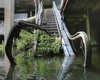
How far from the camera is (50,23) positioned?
18969mm

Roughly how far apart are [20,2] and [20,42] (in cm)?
1492

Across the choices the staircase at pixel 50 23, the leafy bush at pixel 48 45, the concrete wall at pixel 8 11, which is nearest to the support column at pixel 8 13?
the concrete wall at pixel 8 11

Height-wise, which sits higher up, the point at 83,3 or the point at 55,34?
the point at 83,3

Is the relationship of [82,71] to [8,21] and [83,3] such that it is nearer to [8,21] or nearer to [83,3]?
[83,3]

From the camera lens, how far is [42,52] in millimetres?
15055

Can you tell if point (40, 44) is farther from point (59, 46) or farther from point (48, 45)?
point (59, 46)

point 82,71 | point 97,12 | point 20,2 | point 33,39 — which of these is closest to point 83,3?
point 97,12

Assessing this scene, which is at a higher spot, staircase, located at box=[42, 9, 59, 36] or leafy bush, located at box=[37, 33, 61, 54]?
staircase, located at box=[42, 9, 59, 36]

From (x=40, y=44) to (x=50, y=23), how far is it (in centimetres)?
371

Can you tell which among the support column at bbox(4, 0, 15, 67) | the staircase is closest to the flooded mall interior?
the staircase

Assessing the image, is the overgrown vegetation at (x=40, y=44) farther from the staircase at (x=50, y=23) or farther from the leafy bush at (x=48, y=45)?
the staircase at (x=50, y=23)

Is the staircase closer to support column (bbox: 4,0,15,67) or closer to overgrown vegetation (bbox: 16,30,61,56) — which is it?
overgrown vegetation (bbox: 16,30,61,56)

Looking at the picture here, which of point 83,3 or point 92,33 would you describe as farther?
point 92,33

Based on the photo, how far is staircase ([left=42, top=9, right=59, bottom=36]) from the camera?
1759cm
